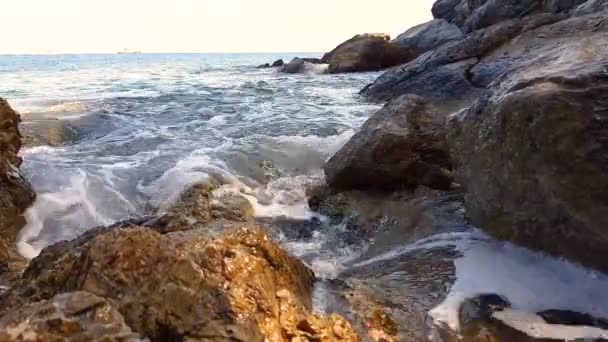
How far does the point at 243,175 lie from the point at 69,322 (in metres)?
4.44

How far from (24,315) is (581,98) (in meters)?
3.25

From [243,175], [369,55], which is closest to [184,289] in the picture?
[243,175]

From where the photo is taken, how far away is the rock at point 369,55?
20.9 metres

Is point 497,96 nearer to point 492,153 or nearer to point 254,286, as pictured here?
point 492,153

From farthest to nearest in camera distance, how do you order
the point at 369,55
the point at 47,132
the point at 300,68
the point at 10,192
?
the point at 300,68 → the point at 369,55 → the point at 47,132 → the point at 10,192

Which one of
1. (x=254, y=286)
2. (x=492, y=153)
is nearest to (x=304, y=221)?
(x=492, y=153)

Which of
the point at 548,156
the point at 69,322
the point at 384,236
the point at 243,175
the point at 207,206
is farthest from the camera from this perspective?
the point at 243,175

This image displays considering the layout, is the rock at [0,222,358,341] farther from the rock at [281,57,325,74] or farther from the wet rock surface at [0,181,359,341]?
the rock at [281,57,325,74]

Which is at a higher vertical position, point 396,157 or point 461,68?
point 461,68

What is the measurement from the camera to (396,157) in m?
4.89

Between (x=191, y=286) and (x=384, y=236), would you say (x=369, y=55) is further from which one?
(x=191, y=286)

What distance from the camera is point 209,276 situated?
7.00 ft

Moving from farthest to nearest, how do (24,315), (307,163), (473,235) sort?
(307,163), (473,235), (24,315)

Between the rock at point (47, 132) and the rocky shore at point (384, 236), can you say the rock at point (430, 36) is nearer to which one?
the rocky shore at point (384, 236)
